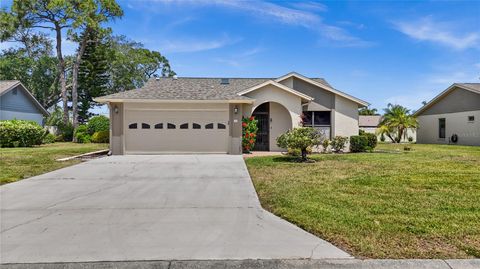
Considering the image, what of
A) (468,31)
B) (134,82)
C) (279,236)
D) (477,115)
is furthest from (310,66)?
(134,82)

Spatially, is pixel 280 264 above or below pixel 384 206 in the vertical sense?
below

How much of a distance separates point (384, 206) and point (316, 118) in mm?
12363

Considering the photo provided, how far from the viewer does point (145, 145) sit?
15.5 m

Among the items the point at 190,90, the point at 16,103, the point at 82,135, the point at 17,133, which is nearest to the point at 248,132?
the point at 190,90

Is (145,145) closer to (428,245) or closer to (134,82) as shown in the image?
(428,245)

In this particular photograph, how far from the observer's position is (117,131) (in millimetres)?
15195

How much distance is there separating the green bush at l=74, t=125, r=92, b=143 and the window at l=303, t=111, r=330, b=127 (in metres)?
18.1

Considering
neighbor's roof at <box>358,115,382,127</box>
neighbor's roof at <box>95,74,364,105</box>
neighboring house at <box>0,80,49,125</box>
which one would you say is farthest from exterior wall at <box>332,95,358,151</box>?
neighbor's roof at <box>358,115,382,127</box>

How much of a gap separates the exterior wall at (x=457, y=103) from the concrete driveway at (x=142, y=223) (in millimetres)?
21761

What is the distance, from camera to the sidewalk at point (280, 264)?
335 cm

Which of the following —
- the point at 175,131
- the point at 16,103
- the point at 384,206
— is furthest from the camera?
the point at 16,103

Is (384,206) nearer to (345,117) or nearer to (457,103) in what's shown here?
(345,117)

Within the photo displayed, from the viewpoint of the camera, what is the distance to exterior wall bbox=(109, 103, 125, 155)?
15.2 m

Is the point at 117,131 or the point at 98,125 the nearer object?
the point at 117,131
